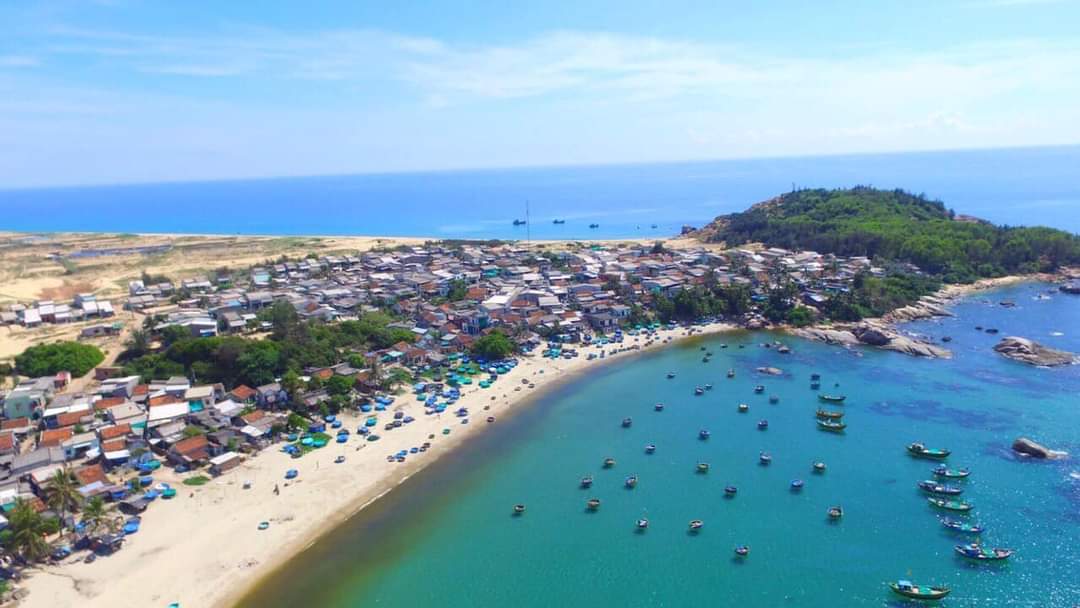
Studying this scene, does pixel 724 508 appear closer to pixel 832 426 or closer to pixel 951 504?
pixel 951 504

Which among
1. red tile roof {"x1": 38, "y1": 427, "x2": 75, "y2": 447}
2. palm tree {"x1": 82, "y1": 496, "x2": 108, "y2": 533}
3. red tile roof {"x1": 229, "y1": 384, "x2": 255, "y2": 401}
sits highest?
red tile roof {"x1": 229, "y1": 384, "x2": 255, "y2": 401}

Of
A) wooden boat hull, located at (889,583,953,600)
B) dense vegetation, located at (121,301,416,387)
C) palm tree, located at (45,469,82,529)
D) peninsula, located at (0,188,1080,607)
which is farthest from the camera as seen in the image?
dense vegetation, located at (121,301,416,387)

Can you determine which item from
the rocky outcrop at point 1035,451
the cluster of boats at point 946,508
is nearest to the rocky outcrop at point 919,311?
the rocky outcrop at point 1035,451

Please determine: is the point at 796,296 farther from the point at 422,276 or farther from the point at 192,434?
the point at 192,434

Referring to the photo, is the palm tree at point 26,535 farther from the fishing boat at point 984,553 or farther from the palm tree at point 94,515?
the fishing boat at point 984,553

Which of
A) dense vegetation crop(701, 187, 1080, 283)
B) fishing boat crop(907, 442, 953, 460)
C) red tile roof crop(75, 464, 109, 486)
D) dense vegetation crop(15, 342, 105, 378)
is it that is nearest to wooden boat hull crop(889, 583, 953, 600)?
fishing boat crop(907, 442, 953, 460)

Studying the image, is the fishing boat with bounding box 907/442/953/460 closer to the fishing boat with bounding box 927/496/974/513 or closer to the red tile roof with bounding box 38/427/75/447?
the fishing boat with bounding box 927/496/974/513

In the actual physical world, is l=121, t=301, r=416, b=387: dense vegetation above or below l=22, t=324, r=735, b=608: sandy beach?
above
